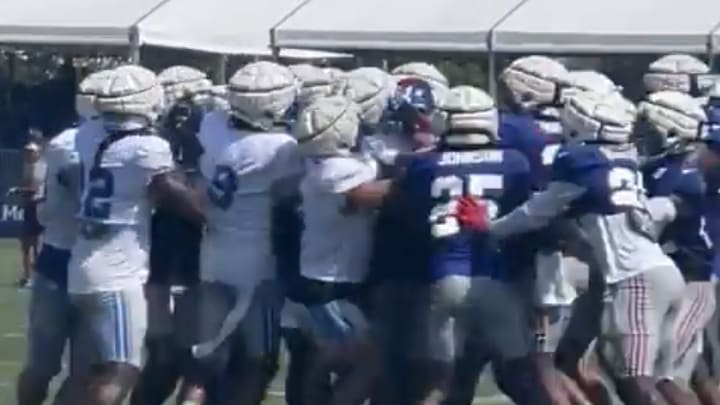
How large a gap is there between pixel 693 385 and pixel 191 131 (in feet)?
9.24

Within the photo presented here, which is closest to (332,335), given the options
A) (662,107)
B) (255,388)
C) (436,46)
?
(255,388)

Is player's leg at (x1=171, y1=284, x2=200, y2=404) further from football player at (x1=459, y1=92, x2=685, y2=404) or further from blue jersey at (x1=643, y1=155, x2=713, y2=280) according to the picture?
blue jersey at (x1=643, y1=155, x2=713, y2=280)

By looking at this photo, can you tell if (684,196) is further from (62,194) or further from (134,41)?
(134,41)

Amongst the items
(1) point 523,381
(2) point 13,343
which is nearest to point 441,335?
(1) point 523,381

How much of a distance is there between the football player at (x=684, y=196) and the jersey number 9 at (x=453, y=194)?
1.30m

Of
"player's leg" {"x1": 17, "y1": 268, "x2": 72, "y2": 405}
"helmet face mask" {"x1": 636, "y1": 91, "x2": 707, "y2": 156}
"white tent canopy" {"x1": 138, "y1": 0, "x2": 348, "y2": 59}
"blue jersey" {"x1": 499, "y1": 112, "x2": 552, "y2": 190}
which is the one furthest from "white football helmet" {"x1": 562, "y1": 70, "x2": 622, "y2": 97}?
"white tent canopy" {"x1": 138, "y1": 0, "x2": 348, "y2": 59}

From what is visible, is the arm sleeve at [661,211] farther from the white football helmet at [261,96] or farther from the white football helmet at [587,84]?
the white football helmet at [261,96]

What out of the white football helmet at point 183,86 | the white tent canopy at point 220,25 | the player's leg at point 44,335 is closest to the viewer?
the player's leg at point 44,335

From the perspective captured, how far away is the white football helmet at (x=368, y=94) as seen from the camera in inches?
453

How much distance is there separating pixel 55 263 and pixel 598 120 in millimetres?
2581

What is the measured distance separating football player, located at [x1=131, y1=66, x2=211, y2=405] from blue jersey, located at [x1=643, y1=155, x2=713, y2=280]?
218cm

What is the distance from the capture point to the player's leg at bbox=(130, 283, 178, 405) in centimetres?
1139

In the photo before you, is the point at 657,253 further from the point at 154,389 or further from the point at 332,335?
the point at 154,389

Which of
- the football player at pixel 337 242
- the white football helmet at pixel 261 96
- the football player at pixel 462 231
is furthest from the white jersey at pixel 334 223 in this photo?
the white football helmet at pixel 261 96
